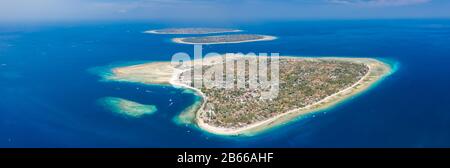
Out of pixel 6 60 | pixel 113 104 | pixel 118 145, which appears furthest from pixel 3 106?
pixel 6 60

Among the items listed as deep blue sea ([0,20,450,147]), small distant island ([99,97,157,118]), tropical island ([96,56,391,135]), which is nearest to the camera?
deep blue sea ([0,20,450,147])

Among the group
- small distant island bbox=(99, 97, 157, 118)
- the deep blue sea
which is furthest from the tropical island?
small distant island bbox=(99, 97, 157, 118)

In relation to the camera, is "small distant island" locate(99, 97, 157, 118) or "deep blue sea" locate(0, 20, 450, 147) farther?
"small distant island" locate(99, 97, 157, 118)

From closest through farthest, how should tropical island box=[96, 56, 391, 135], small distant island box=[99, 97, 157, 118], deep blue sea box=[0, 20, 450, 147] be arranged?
1. deep blue sea box=[0, 20, 450, 147]
2. tropical island box=[96, 56, 391, 135]
3. small distant island box=[99, 97, 157, 118]

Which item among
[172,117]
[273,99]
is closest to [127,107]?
[172,117]

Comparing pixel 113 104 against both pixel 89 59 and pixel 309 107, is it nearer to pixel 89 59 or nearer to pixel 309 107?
pixel 309 107

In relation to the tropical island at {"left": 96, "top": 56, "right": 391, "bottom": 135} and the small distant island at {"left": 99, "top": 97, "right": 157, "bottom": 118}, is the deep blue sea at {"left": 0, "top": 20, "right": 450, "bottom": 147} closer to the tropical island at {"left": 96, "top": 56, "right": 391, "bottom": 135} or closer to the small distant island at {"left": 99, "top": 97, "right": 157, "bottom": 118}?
the small distant island at {"left": 99, "top": 97, "right": 157, "bottom": 118}
